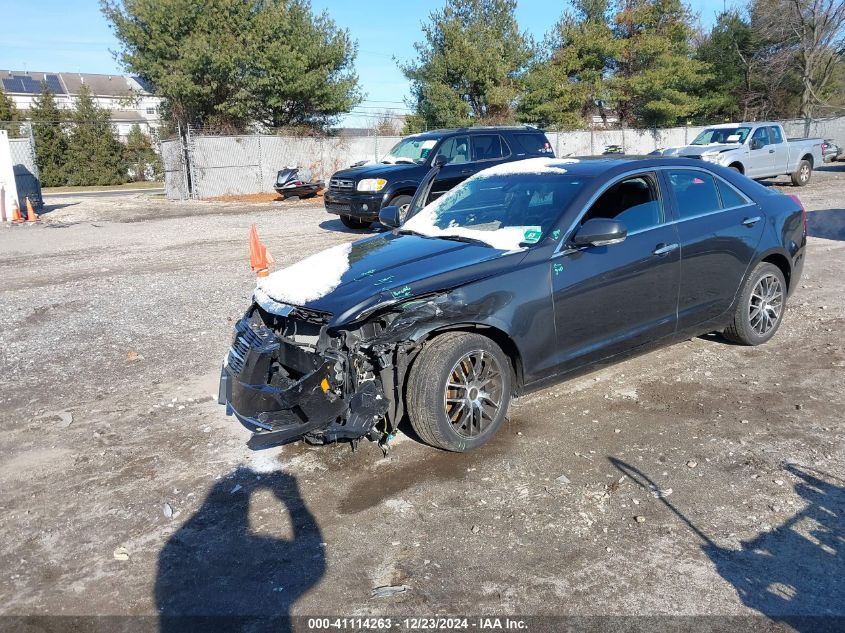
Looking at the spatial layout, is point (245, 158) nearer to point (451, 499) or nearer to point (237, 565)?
point (451, 499)

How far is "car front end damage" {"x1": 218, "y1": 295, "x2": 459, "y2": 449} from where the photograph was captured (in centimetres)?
379

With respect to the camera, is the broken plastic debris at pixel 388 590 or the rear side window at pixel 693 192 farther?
the rear side window at pixel 693 192

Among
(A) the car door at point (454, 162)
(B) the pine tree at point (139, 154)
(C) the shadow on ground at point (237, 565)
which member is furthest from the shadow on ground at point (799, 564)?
(B) the pine tree at point (139, 154)

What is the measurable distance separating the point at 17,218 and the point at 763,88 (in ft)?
140

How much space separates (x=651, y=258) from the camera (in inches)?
193

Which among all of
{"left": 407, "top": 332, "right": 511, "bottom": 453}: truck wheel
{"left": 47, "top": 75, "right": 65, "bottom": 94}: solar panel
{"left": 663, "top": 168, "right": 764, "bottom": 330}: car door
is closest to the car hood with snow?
{"left": 407, "top": 332, "right": 511, "bottom": 453}: truck wheel

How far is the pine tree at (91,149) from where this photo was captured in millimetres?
39719

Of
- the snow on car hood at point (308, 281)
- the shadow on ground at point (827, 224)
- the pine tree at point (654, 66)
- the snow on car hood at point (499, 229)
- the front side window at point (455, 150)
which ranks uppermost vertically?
the pine tree at point (654, 66)

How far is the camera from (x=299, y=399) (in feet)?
12.4

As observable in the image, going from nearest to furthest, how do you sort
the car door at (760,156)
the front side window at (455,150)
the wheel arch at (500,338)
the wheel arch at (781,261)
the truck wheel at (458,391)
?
the truck wheel at (458,391) → the wheel arch at (500,338) → the wheel arch at (781,261) → the front side window at (455,150) → the car door at (760,156)

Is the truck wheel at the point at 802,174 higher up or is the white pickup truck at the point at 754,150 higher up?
the white pickup truck at the point at 754,150

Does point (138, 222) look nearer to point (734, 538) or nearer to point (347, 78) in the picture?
point (347, 78)

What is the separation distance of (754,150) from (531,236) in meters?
16.4

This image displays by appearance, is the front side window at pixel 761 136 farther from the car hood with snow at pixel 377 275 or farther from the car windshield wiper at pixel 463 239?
the car hood with snow at pixel 377 275
